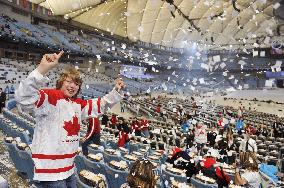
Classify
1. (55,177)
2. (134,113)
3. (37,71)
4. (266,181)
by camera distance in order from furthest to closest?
(134,113), (266,181), (55,177), (37,71)

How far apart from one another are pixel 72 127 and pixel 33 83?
2.50 feet

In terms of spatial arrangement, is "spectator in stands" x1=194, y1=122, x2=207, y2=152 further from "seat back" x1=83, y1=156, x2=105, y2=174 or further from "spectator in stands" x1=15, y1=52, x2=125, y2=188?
"spectator in stands" x1=15, y1=52, x2=125, y2=188

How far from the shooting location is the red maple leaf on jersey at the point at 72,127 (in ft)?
11.8

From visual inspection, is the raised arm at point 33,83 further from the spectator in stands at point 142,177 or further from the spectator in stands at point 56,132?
the spectator in stands at point 142,177

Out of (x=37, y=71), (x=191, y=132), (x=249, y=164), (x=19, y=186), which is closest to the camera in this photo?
(x=37, y=71)

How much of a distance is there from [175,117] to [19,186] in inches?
726

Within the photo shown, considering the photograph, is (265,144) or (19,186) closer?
(19,186)

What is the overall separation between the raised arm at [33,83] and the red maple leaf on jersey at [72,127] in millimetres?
511

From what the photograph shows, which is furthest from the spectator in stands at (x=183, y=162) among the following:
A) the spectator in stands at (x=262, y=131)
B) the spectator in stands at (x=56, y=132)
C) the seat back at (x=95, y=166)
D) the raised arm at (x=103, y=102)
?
the spectator in stands at (x=262, y=131)

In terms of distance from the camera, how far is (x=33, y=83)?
3076 millimetres

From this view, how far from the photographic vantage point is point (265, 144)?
13594 mm

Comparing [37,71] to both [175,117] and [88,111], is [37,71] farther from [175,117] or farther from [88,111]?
[175,117]

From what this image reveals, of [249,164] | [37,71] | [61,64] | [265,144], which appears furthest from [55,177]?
[61,64]

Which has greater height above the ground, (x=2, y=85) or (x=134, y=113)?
(x=2, y=85)
